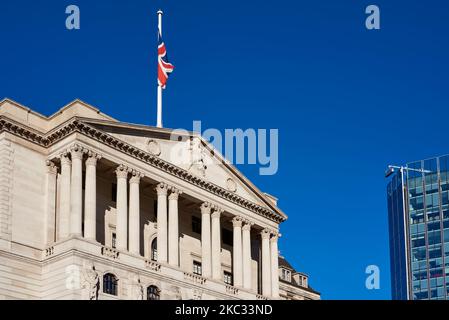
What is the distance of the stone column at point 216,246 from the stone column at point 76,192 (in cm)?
1548

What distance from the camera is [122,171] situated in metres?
67.5

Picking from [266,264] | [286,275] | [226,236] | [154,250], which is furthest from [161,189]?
[286,275]

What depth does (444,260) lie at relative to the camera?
180125mm

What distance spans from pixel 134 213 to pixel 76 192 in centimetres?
602

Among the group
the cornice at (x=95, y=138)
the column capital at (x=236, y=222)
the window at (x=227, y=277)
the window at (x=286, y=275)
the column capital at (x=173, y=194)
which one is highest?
the cornice at (x=95, y=138)

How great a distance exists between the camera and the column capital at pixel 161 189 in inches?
2795

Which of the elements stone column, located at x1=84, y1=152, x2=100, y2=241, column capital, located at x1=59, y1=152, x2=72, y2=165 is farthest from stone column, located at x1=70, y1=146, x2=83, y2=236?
column capital, located at x1=59, y1=152, x2=72, y2=165

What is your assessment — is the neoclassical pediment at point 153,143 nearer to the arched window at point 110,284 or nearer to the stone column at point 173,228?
the stone column at point 173,228

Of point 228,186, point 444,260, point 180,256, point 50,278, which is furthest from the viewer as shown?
point 444,260

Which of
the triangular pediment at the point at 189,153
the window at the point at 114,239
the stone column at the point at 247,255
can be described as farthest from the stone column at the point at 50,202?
the stone column at the point at 247,255
